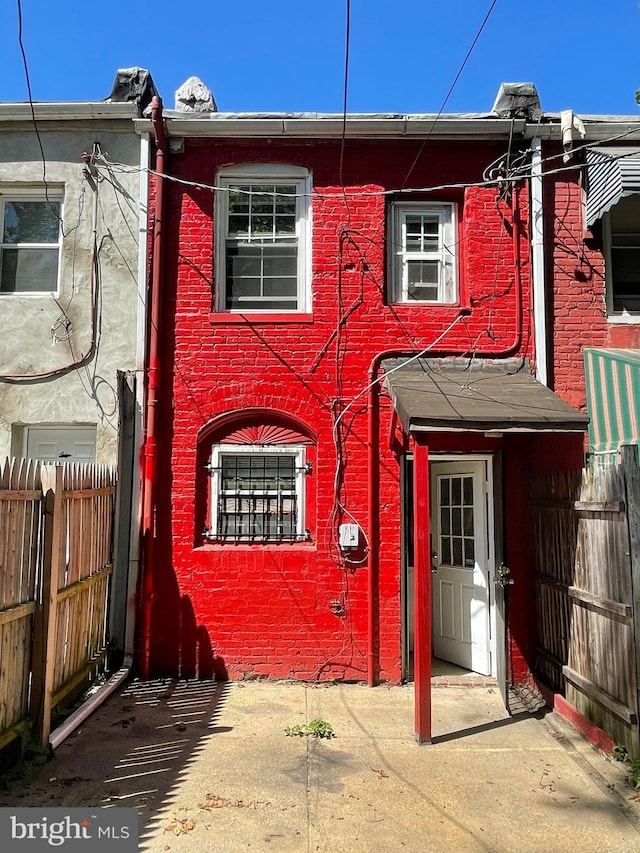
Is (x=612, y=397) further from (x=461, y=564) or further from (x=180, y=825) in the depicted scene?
(x=180, y=825)

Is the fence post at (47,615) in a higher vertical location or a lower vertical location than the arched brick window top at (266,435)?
lower

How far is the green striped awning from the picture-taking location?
6152 mm

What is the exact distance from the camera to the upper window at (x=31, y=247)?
783cm

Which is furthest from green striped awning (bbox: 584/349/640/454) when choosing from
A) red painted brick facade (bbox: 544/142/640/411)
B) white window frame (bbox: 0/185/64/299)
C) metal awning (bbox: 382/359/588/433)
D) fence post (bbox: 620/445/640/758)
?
white window frame (bbox: 0/185/64/299)

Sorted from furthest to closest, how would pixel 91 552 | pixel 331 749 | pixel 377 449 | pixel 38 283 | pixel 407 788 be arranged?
pixel 38 283 < pixel 377 449 < pixel 91 552 < pixel 331 749 < pixel 407 788

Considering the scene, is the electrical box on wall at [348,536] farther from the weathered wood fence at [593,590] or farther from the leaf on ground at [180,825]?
the leaf on ground at [180,825]

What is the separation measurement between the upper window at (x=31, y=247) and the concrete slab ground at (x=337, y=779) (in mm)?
4835

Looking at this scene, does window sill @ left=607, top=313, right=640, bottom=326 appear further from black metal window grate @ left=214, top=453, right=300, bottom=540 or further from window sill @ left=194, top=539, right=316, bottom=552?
window sill @ left=194, top=539, right=316, bottom=552

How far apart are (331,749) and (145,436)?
12.4 ft

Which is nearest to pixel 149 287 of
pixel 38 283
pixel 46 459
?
pixel 38 283

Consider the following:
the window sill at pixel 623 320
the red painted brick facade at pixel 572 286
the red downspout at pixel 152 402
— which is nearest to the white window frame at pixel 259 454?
the red downspout at pixel 152 402

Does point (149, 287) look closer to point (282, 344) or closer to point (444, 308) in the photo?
point (282, 344)

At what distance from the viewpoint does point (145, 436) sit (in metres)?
7.30

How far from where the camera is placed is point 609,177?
7.05 meters
